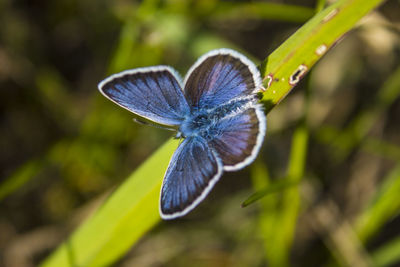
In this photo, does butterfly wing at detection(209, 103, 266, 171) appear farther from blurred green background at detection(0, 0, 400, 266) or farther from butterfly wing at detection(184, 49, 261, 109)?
blurred green background at detection(0, 0, 400, 266)

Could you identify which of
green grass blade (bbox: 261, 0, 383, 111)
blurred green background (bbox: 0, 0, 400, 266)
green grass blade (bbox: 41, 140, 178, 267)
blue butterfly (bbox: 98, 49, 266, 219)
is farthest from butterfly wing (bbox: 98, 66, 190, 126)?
blurred green background (bbox: 0, 0, 400, 266)

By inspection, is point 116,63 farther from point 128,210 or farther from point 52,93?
point 128,210

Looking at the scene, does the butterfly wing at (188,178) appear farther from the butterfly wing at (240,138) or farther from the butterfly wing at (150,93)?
the butterfly wing at (150,93)

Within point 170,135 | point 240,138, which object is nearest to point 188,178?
point 240,138

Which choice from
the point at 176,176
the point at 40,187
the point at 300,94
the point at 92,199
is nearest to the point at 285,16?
the point at 300,94

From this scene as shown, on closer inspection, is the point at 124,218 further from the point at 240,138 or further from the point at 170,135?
the point at 170,135

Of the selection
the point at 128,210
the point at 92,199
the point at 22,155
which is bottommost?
the point at 92,199

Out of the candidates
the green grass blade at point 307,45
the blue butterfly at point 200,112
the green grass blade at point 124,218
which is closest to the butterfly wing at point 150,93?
the blue butterfly at point 200,112
